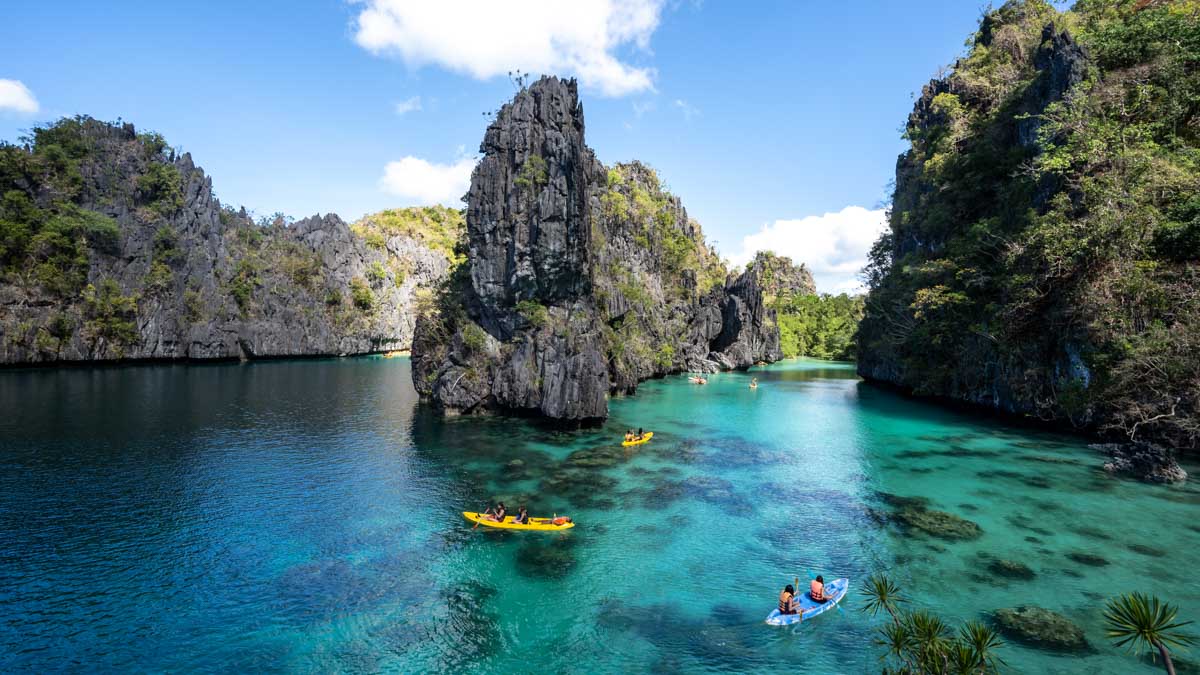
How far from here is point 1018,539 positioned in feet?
71.8

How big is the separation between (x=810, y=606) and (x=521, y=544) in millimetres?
10920

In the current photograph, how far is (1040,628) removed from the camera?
1563cm

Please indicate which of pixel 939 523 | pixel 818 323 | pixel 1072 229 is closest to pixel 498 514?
pixel 939 523

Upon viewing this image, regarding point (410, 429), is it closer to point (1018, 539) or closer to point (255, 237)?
point (1018, 539)

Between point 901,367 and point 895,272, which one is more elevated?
point 895,272

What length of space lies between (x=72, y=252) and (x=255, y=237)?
37.6 m

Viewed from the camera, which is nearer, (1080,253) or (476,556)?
(476,556)

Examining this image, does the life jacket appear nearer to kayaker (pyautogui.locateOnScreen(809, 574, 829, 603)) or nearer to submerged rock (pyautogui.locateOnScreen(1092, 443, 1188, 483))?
kayaker (pyautogui.locateOnScreen(809, 574, 829, 603))

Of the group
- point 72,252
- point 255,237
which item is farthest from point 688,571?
point 255,237

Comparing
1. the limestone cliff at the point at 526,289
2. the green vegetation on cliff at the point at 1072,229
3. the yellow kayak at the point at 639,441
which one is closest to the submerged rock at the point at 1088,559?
the green vegetation on cliff at the point at 1072,229

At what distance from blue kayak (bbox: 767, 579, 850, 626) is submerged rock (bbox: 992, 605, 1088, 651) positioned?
14.0 ft

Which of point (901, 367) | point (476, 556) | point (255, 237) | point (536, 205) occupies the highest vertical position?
point (255, 237)

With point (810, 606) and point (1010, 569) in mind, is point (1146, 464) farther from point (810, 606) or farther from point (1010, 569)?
point (810, 606)

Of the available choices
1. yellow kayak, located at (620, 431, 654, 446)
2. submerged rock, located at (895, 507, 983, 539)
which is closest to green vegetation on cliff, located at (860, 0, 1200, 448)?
submerged rock, located at (895, 507, 983, 539)
